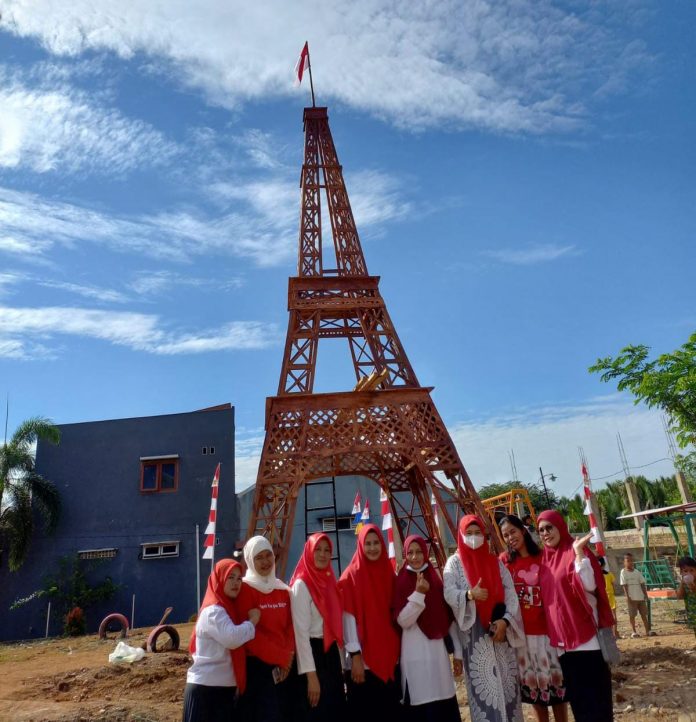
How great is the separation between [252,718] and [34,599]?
1722cm

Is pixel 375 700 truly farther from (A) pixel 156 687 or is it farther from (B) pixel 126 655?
(B) pixel 126 655

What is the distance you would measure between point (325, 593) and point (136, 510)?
1633 cm

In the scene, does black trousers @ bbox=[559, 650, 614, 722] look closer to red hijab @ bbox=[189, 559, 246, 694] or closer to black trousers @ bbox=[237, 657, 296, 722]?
black trousers @ bbox=[237, 657, 296, 722]

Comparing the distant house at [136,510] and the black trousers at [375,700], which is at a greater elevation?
the distant house at [136,510]

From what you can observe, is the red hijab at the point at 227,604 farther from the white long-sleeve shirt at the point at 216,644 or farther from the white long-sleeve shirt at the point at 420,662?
the white long-sleeve shirt at the point at 420,662

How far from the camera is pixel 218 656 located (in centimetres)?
351

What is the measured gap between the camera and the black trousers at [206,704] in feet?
11.3

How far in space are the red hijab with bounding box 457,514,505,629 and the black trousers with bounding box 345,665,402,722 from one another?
80 centimetres

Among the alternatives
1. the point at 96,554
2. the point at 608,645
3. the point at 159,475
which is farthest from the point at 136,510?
the point at 608,645

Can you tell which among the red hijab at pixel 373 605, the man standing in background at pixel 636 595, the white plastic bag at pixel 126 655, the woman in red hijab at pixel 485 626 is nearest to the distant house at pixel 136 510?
the white plastic bag at pixel 126 655

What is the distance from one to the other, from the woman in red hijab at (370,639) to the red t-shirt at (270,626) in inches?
16.9

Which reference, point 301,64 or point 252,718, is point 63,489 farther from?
point 252,718

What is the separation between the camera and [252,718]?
3613 millimetres

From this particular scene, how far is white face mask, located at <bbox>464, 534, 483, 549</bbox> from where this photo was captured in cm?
401
